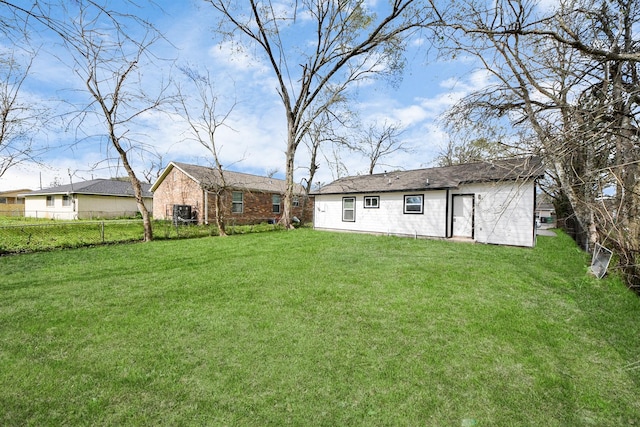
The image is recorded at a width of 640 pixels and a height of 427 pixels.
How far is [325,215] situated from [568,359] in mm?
13504

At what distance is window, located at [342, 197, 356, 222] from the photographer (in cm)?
1491

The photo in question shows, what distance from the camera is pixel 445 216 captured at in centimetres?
1146

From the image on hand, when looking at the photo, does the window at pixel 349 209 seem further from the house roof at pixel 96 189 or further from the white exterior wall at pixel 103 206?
the white exterior wall at pixel 103 206

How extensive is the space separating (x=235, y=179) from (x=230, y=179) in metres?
0.49

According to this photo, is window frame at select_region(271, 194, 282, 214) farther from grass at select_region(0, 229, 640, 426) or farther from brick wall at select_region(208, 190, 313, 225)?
grass at select_region(0, 229, 640, 426)

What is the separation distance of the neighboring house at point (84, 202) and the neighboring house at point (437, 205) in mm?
17593

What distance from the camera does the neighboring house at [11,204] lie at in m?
25.7

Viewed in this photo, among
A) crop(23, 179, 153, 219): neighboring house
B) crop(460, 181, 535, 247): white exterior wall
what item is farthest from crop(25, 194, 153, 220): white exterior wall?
crop(460, 181, 535, 247): white exterior wall

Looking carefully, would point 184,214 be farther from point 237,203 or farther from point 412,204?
point 412,204

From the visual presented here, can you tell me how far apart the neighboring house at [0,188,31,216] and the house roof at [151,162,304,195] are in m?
16.7

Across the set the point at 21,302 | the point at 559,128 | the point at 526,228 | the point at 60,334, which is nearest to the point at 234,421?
the point at 60,334

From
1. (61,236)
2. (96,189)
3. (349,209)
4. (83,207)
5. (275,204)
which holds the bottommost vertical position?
(61,236)

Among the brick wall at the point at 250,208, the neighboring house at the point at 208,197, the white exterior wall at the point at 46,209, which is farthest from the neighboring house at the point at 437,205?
the white exterior wall at the point at 46,209

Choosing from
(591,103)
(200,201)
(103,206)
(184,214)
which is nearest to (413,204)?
(591,103)
